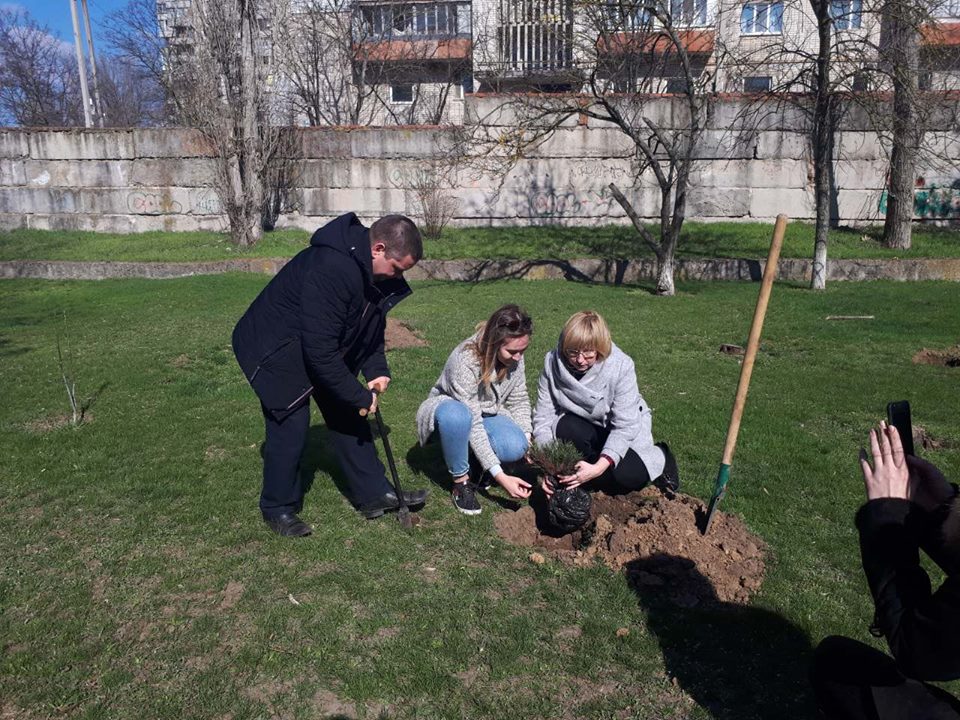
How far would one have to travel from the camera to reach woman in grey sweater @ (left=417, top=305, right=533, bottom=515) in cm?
436

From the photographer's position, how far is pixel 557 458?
13.7 ft

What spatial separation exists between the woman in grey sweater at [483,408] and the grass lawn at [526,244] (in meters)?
11.4

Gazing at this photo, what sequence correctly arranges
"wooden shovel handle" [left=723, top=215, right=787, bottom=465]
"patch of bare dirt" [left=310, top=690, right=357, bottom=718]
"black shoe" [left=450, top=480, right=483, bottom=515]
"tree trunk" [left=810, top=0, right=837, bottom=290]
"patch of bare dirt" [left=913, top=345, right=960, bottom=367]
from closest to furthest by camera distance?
"patch of bare dirt" [left=310, top=690, right=357, bottom=718]
"wooden shovel handle" [left=723, top=215, right=787, bottom=465]
"black shoe" [left=450, top=480, right=483, bottom=515]
"patch of bare dirt" [left=913, top=345, right=960, bottom=367]
"tree trunk" [left=810, top=0, right=837, bottom=290]

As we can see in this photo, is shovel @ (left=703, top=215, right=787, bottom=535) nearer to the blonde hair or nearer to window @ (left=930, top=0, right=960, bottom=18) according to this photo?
the blonde hair

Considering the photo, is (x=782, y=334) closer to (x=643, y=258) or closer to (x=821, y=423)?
(x=821, y=423)

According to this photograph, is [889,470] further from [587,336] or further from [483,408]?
[483,408]

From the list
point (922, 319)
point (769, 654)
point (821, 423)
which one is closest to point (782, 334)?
point (922, 319)

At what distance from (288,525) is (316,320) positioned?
1.27 metres

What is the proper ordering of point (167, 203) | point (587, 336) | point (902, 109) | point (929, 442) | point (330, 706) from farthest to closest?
point (167, 203)
point (902, 109)
point (929, 442)
point (587, 336)
point (330, 706)

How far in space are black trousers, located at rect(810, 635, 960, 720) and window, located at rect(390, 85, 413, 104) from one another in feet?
88.9

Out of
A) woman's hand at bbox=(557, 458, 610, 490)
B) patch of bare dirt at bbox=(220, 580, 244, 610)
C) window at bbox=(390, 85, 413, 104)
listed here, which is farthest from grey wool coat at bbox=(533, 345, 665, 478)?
window at bbox=(390, 85, 413, 104)

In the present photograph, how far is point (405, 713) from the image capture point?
2906mm

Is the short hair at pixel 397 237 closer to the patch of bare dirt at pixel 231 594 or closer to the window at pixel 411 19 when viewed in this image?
the patch of bare dirt at pixel 231 594

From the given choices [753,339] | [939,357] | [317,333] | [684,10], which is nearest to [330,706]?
[317,333]
